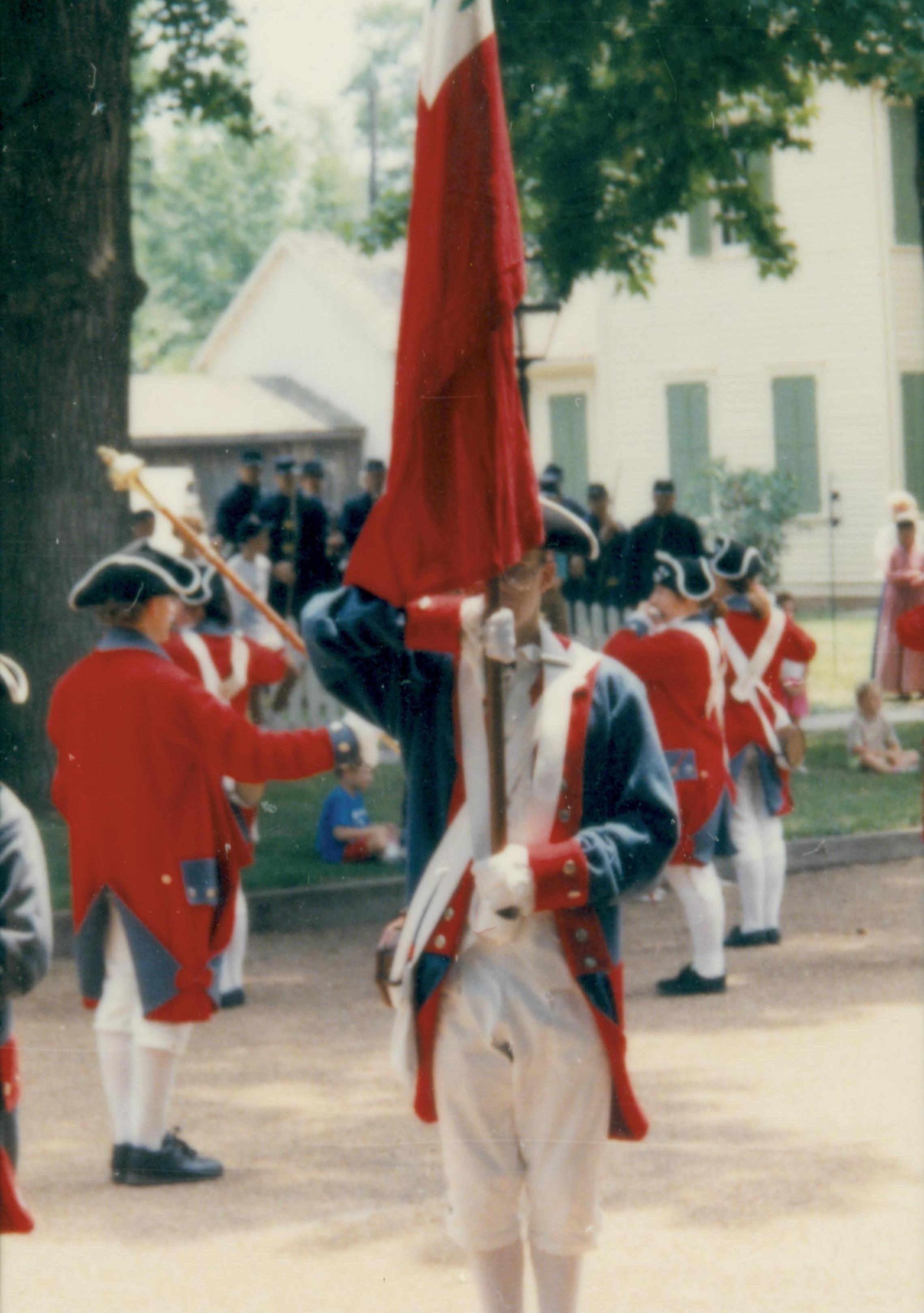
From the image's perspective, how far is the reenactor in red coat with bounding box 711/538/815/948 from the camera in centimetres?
822

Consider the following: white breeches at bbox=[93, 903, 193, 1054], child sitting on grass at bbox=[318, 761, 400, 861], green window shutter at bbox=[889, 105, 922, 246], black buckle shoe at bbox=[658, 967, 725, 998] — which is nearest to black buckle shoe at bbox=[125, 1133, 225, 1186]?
white breeches at bbox=[93, 903, 193, 1054]

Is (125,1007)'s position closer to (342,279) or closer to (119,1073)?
(119,1073)

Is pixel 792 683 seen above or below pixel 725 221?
below

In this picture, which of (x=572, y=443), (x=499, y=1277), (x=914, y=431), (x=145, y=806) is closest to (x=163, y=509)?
(x=145, y=806)

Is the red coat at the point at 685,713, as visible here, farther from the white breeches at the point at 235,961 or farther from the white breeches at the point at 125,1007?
the white breeches at the point at 125,1007

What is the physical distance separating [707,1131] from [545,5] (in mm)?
6948

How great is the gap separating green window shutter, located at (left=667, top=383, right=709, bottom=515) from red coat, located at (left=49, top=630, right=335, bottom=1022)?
17.7 metres

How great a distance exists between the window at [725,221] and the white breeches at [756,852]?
5.68m

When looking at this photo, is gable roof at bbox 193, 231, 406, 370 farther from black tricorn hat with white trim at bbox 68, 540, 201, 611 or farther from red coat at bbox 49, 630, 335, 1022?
red coat at bbox 49, 630, 335, 1022

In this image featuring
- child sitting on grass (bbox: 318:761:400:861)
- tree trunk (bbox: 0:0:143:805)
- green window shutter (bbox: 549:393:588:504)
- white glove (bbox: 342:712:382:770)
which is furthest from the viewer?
green window shutter (bbox: 549:393:588:504)

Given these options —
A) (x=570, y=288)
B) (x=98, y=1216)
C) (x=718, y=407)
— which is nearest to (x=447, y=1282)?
(x=98, y=1216)

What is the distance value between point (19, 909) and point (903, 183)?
653 inches

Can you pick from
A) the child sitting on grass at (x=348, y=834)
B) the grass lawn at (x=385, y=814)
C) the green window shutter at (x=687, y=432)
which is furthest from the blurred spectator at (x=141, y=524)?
the green window shutter at (x=687, y=432)

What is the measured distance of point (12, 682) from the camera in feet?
13.0
